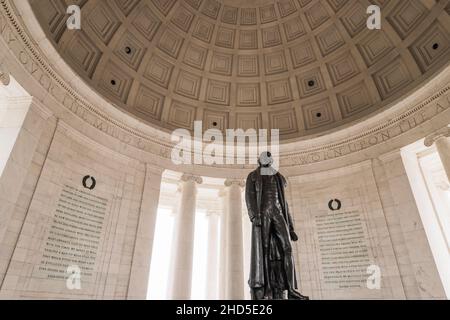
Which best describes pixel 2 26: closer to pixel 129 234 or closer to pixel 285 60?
pixel 129 234

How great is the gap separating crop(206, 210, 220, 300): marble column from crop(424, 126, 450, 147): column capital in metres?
13.2

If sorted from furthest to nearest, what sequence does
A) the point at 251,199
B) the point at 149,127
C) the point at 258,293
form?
the point at 149,127
the point at 251,199
the point at 258,293

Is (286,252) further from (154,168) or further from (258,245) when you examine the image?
(154,168)

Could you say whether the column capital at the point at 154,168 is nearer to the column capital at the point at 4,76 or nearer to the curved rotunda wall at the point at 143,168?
the curved rotunda wall at the point at 143,168

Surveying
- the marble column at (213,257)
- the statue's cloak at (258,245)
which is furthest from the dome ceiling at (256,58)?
the statue's cloak at (258,245)

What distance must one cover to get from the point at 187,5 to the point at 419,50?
12876 mm

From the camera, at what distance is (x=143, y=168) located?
14.8 metres

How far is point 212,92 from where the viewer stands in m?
18.6

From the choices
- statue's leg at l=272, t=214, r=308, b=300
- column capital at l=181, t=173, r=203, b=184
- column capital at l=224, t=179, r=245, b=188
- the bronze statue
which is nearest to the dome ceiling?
column capital at l=181, t=173, r=203, b=184

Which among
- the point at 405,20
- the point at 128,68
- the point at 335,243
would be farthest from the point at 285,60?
the point at 335,243

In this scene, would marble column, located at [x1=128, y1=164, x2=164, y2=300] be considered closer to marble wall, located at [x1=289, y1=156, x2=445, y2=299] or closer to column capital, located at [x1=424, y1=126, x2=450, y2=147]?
marble wall, located at [x1=289, y1=156, x2=445, y2=299]

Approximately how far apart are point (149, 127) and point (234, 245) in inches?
303

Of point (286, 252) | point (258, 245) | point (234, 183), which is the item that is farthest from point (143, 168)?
point (286, 252)

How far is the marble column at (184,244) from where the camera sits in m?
12.9
